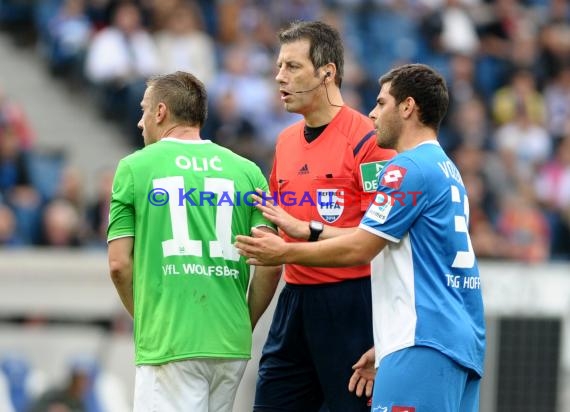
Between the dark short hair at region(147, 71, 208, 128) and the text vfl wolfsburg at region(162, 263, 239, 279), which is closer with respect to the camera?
the text vfl wolfsburg at region(162, 263, 239, 279)

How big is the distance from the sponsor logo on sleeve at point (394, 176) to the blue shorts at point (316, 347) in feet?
2.67

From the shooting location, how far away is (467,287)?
23.1 ft

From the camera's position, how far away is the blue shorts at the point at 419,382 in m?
6.83

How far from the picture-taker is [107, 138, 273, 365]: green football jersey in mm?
7062

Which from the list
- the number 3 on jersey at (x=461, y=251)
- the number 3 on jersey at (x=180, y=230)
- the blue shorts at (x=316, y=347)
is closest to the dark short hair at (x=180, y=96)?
the number 3 on jersey at (x=180, y=230)

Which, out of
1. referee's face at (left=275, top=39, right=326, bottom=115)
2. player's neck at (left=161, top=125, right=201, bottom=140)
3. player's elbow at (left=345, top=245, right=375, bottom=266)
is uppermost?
referee's face at (left=275, top=39, right=326, bottom=115)

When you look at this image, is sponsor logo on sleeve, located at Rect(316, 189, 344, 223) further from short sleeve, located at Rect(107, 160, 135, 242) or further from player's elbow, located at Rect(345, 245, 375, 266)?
short sleeve, located at Rect(107, 160, 135, 242)

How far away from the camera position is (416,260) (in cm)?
691

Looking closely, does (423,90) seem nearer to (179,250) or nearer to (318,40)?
(318,40)

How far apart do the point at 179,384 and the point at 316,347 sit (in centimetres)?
89

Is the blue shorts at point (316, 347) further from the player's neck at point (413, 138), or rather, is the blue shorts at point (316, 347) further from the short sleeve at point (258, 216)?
the player's neck at point (413, 138)

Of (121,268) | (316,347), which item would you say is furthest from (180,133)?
(316,347)

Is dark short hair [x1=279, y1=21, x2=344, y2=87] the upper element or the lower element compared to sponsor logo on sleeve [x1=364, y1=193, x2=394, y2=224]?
upper

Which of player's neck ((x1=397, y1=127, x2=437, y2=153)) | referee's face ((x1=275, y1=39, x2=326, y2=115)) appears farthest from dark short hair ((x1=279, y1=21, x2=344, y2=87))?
player's neck ((x1=397, y1=127, x2=437, y2=153))
